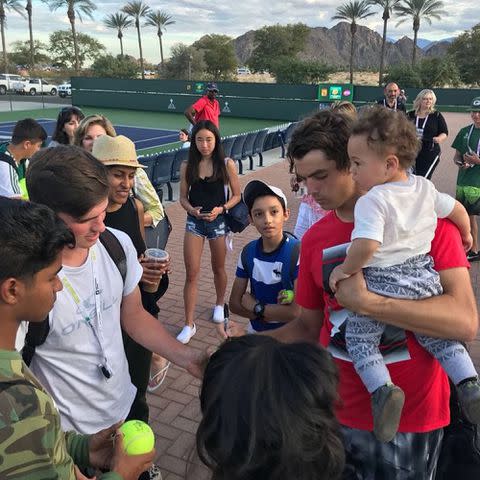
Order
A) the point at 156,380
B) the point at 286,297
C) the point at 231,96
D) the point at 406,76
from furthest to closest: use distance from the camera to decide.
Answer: the point at 406,76 → the point at 231,96 → the point at 156,380 → the point at 286,297

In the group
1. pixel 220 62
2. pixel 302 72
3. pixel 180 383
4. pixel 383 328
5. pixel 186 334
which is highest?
pixel 220 62

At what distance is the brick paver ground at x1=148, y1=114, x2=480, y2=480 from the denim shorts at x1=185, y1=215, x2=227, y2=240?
1.08 meters

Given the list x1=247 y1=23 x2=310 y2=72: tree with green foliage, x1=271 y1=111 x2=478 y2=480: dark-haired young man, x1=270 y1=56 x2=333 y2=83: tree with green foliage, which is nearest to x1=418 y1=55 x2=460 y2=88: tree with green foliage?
x1=270 y1=56 x2=333 y2=83: tree with green foliage

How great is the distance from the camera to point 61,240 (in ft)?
4.99

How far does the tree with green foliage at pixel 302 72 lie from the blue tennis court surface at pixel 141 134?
74.8 feet

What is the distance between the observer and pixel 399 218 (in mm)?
1804

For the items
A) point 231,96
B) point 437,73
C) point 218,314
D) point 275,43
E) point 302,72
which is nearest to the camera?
point 218,314

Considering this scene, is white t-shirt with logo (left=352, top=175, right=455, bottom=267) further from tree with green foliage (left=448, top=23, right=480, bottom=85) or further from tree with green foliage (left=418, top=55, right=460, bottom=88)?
tree with green foliage (left=448, top=23, right=480, bottom=85)

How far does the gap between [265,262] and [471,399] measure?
59.2 inches

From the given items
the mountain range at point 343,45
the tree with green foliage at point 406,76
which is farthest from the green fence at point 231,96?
the mountain range at point 343,45

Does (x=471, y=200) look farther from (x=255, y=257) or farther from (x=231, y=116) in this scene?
(x=231, y=116)

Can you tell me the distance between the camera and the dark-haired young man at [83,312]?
190 centimetres

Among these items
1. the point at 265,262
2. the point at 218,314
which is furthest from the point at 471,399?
the point at 218,314

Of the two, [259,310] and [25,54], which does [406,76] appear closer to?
[259,310]
